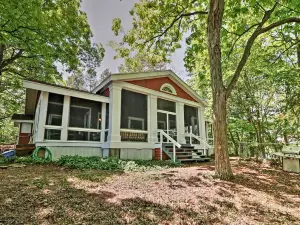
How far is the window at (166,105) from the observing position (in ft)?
36.4

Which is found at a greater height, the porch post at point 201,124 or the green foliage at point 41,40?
the green foliage at point 41,40

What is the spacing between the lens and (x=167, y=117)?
37.0 ft

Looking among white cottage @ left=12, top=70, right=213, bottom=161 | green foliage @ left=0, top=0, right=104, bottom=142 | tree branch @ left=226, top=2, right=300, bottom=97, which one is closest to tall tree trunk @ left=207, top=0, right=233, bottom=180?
tree branch @ left=226, top=2, right=300, bottom=97

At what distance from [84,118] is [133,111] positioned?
2612mm

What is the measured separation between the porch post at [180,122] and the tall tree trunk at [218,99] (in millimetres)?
6223

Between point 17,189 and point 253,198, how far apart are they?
15.9 ft

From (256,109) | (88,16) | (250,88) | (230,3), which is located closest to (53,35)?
(88,16)

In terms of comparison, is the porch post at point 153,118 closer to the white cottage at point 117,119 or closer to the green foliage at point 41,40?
the white cottage at point 117,119

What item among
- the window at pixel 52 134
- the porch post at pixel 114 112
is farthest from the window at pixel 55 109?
the porch post at pixel 114 112

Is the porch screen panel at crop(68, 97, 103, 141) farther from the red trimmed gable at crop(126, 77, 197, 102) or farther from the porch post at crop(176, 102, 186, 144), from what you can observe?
the porch post at crop(176, 102, 186, 144)

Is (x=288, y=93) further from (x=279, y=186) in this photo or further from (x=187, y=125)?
(x=279, y=186)

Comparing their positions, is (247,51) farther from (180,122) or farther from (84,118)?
(84,118)

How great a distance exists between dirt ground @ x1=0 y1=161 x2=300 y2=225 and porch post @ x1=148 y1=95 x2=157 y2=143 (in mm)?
5381

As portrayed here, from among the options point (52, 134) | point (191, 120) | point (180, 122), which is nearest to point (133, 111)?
point (180, 122)
